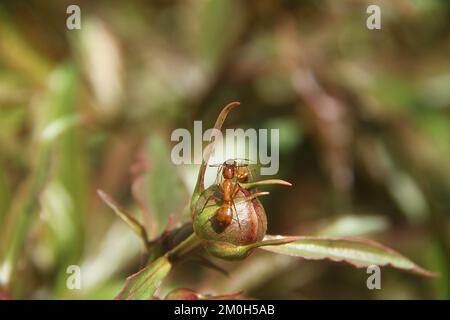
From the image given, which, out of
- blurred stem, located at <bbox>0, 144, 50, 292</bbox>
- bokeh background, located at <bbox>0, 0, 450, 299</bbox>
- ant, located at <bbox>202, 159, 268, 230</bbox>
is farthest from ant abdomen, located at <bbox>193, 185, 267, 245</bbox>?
bokeh background, located at <bbox>0, 0, 450, 299</bbox>

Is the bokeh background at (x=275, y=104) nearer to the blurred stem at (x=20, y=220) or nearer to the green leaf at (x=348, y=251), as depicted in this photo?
the blurred stem at (x=20, y=220)

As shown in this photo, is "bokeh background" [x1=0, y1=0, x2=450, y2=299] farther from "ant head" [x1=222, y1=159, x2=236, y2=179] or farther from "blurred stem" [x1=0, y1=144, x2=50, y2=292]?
"ant head" [x1=222, y1=159, x2=236, y2=179]

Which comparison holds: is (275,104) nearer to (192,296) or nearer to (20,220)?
(20,220)

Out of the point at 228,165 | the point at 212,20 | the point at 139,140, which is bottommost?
the point at 228,165

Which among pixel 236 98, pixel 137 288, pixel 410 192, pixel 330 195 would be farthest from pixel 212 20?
pixel 137 288

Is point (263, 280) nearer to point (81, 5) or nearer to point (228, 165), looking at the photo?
point (228, 165)

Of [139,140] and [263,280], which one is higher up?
[139,140]
